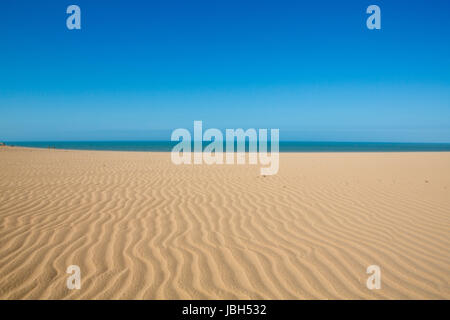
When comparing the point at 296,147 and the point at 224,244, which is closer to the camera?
the point at 224,244

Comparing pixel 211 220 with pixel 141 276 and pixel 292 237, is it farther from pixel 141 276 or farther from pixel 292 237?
pixel 141 276

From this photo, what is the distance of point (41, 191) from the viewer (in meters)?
6.86

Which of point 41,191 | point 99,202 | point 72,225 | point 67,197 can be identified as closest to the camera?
point 72,225

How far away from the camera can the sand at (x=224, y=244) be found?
2.62m

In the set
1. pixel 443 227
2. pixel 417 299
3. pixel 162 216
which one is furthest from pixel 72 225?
pixel 443 227

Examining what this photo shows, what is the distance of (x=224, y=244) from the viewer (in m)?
3.64

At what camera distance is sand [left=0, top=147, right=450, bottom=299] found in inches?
103

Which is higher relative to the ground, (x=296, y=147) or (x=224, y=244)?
(x=296, y=147)

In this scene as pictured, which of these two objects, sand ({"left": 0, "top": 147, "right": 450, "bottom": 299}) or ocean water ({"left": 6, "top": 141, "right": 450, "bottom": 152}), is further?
ocean water ({"left": 6, "top": 141, "right": 450, "bottom": 152})

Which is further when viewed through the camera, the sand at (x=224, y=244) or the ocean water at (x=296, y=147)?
the ocean water at (x=296, y=147)

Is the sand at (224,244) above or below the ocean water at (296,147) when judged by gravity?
below

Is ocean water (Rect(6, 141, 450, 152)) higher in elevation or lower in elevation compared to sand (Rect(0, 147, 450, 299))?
higher
